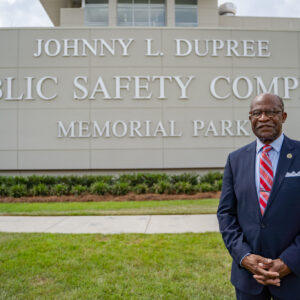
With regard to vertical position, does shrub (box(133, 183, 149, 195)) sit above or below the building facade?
below

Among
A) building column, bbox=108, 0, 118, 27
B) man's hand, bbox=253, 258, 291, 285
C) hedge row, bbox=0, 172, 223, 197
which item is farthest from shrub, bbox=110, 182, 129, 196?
building column, bbox=108, 0, 118, 27

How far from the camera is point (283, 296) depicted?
1.89 meters

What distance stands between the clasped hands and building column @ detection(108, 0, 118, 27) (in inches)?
661

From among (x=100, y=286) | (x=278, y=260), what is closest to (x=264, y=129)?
(x=278, y=260)

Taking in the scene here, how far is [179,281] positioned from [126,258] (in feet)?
3.30

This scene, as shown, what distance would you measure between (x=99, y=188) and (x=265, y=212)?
941cm

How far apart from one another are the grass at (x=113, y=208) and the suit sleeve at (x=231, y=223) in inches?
229

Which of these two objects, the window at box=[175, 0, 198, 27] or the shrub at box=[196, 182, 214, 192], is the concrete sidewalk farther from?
the window at box=[175, 0, 198, 27]

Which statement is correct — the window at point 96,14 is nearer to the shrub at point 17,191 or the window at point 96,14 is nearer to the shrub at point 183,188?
the shrub at point 17,191

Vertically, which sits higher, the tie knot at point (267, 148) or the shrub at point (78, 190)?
the tie knot at point (267, 148)

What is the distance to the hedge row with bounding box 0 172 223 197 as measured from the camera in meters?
10.9

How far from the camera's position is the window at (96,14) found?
1709 cm

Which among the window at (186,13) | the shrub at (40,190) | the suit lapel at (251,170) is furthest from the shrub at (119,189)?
the window at (186,13)

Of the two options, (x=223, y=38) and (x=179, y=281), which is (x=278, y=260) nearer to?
(x=179, y=281)
